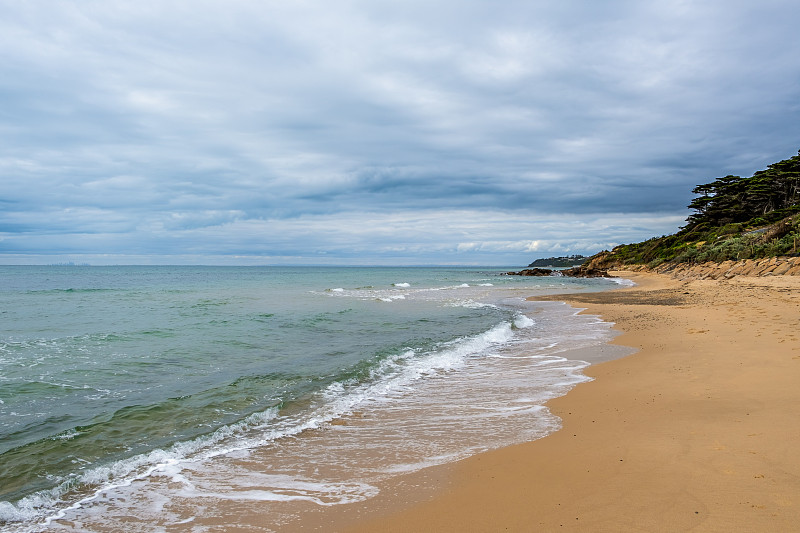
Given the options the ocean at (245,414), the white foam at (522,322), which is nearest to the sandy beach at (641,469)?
the ocean at (245,414)

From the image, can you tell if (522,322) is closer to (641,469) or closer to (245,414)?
(245,414)

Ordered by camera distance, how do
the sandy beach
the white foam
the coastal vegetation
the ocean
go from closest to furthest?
the sandy beach, the ocean, the white foam, the coastal vegetation

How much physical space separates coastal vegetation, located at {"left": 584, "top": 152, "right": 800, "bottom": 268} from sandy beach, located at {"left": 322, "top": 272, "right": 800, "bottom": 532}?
103ft

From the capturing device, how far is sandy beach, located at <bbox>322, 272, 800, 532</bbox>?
3660mm

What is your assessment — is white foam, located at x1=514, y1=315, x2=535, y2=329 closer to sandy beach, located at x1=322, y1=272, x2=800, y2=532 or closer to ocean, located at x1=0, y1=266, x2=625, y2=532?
ocean, located at x1=0, y1=266, x2=625, y2=532

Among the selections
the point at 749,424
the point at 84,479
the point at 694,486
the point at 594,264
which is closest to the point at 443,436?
the point at 694,486

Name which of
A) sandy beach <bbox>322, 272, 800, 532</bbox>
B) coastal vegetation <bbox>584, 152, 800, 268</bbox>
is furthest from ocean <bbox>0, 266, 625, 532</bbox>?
coastal vegetation <bbox>584, 152, 800, 268</bbox>

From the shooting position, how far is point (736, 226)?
53188 mm

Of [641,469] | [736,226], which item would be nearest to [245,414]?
[641,469]

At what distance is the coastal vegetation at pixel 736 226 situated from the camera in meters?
35.9

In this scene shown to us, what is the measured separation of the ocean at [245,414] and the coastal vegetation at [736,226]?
1179 inches

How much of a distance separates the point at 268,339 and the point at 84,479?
9.81 meters

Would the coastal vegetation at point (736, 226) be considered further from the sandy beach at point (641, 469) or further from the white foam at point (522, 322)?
the sandy beach at point (641, 469)

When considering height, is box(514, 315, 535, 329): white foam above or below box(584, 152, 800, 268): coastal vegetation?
below
